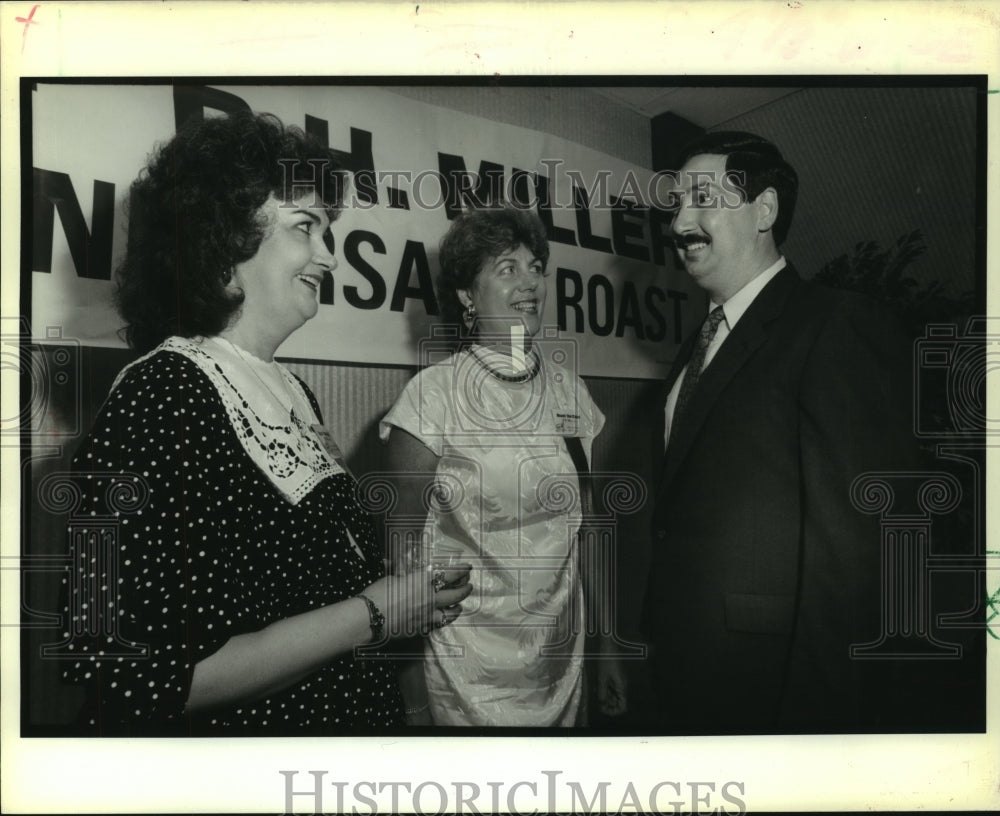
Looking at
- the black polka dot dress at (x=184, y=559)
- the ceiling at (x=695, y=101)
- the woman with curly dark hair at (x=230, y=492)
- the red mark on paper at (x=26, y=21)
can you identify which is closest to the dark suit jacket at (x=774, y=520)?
the ceiling at (x=695, y=101)

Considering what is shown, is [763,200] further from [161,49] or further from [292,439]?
[161,49]

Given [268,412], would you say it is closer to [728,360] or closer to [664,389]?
[664,389]

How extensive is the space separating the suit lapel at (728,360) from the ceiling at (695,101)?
0.34 meters

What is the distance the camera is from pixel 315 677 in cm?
160

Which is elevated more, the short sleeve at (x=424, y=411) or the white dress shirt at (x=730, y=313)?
the white dress shirt at (x=730, y=313)

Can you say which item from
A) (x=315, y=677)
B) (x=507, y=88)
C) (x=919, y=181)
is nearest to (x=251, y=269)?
(x=507, y=88)

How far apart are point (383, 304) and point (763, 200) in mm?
795

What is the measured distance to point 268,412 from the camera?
1569 mm

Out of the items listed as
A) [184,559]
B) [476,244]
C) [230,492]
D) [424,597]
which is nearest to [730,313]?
[476,244]

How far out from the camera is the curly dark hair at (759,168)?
1.67m

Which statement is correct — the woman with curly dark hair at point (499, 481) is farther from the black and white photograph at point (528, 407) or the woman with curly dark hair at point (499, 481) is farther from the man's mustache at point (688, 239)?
the man's mustache at point (688, 239)

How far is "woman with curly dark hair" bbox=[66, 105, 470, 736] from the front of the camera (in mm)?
1526

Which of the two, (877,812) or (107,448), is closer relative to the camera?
(107,448)

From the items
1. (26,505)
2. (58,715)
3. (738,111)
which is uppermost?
(738,111)
